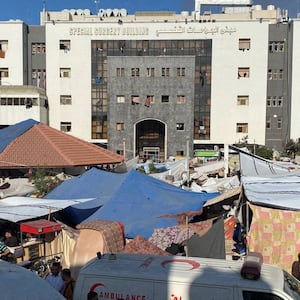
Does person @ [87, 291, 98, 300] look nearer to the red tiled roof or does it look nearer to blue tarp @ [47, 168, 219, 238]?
blue tarp @ [47, 168, 219, 238]

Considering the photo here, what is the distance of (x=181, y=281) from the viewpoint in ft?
17.5

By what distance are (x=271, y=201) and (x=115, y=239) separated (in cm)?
333

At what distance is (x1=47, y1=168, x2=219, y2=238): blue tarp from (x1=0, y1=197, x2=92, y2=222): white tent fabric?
38.6 inches

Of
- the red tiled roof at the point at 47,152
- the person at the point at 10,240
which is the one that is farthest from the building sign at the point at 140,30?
the person at the point at 10,240

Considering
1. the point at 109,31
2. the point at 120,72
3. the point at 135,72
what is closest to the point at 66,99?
the point at 120,72

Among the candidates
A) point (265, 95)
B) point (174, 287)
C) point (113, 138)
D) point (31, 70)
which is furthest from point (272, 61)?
point (174, 287)

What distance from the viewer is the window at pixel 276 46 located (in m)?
49.7

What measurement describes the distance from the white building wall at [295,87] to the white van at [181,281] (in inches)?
1827

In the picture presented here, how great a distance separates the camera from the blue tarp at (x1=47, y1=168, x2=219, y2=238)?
11.5m

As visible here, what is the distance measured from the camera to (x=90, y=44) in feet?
166

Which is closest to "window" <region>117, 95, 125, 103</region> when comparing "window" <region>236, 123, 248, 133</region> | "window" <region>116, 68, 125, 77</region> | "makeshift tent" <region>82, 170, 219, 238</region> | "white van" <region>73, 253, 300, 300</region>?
"window" <region>116, 68, 125, 77</region>

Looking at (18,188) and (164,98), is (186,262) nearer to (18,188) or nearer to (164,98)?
(18,188)

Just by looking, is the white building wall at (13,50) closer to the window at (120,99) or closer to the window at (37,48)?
the window at (37,48)

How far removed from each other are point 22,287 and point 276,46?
49.5 meters
